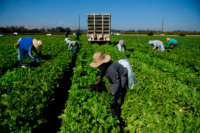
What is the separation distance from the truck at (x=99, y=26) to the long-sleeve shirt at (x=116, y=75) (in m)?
13.1

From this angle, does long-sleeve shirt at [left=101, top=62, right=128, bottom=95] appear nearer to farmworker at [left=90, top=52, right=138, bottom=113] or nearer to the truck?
farmworker at [left=90, top=52, right=138, bottom=113]

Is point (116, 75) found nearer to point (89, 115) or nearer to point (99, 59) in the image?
point (99, 59)

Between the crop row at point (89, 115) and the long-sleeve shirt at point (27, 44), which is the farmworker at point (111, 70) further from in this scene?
the long-sleeve shirt at point (27, 44)

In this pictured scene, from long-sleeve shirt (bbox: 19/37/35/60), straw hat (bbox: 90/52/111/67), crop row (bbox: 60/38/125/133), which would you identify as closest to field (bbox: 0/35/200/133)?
crop row (bbox: 60/38/125/133)

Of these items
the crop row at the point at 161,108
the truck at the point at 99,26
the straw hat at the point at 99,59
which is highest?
the truck at the point at 99,26

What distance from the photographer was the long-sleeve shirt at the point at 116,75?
319 centimetres

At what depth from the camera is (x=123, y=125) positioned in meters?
3.63

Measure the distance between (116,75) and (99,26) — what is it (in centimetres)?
1373

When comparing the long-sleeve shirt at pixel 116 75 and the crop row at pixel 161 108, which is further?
the long-sleeve shirt at pixel 116 75

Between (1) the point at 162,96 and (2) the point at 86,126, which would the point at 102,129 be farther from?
(1) the point at 162,96

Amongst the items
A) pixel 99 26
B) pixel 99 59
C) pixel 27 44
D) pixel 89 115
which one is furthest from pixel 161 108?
pixel 99 26

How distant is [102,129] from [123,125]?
1.24 metres

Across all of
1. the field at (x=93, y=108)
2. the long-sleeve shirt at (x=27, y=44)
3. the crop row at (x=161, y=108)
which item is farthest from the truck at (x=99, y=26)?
the crop row at (x=161, y=108)

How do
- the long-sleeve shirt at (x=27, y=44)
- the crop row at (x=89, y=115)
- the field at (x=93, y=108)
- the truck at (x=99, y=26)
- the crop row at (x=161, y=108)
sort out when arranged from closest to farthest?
the crop row at (x=89, y=115) < the field at (x=93, y=108) < the crop row at (x=161, y=108) < the long-sleeve shirt at (x=27, y=44) < the truck at (x=99, y=26)
